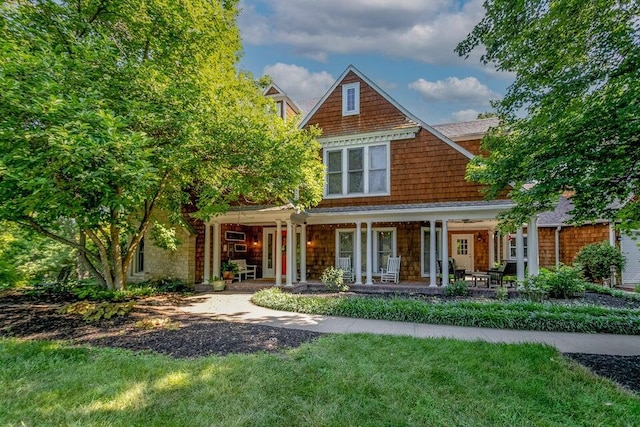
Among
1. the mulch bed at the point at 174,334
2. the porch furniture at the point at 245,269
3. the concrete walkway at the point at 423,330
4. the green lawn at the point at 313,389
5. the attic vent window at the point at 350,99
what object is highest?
the attic vent window at the point at 350,99

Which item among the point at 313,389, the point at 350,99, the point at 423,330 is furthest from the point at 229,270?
the point at 313,389

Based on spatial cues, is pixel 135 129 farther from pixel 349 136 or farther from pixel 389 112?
pixel 389 112

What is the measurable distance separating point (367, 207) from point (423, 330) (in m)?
6.20

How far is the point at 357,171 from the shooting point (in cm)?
1263

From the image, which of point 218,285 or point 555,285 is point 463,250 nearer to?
point 555,285

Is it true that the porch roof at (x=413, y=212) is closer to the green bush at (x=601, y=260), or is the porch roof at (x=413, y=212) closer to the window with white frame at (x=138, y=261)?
the green bush at (x=601, y=260)

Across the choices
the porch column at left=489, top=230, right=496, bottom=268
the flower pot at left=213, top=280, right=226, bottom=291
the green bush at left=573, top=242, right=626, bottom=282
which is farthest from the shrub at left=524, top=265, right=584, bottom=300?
the flower pot at left=213, top=280, right=226, bottom=291

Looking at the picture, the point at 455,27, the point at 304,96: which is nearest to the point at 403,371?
the point at 455,27

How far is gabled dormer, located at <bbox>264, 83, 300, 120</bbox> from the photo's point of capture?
45.5 feet

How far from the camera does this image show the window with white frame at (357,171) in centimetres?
1234

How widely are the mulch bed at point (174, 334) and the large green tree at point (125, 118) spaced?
1.94 metres

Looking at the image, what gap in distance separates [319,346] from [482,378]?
7.33 feet

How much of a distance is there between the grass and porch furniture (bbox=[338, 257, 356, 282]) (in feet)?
14.7

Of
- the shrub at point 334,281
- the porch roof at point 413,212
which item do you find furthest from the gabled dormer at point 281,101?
the shrub at point 334,281
